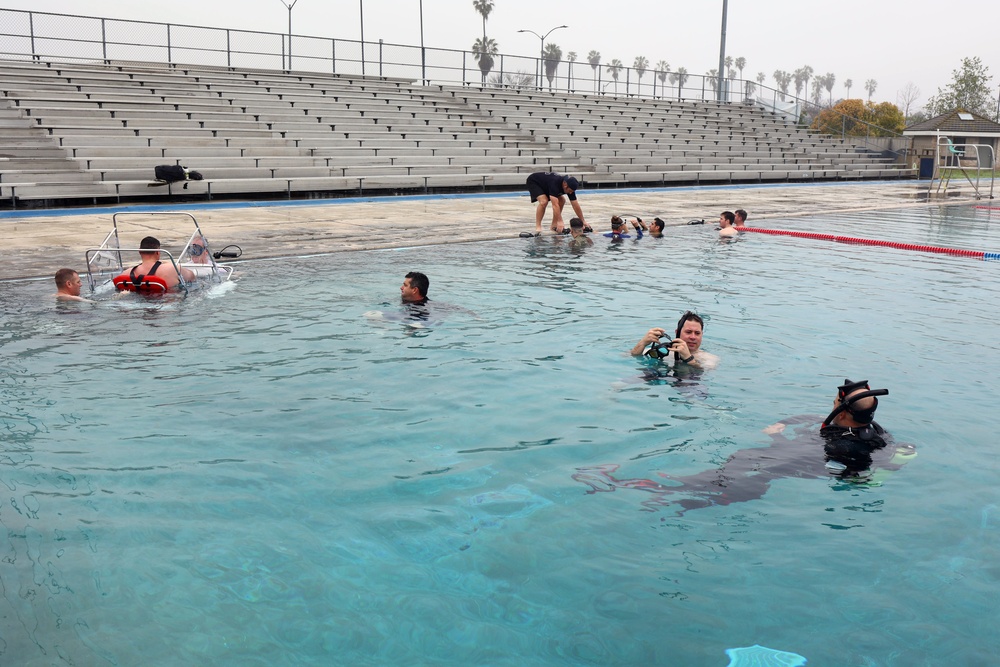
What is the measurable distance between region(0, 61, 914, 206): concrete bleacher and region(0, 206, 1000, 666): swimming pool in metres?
12.7

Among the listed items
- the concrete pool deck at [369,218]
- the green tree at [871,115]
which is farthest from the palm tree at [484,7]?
the concrete pool deck at [369,218]

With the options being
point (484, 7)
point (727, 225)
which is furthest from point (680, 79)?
point (484, 7)

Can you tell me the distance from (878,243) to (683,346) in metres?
10.9

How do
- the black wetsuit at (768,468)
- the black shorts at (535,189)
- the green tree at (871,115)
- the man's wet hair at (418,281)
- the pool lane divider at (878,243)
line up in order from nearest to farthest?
the black wetsuit at (768,468), the man's wet hair at (418,281), the pool lane divider at (878,243), the black shorts at (535,189), the green tree at (871,115)

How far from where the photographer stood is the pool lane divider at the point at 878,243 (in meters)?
14.9

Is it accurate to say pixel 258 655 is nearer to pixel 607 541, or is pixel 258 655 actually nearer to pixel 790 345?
pixel 607 541

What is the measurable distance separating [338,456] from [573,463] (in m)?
1.55

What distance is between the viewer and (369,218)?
60.1 feet

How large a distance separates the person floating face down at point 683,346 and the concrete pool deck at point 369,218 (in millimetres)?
7202

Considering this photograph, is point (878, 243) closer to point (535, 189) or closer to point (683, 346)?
point (535, 189)

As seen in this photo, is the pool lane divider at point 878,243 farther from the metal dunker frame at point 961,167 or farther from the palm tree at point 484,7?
the palm tree at point 484,7

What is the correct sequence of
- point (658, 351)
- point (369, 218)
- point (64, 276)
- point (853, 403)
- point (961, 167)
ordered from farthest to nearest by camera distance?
point (961, 167) < point (369, 218) < point (64, 276) < point (658, 351) < point (853, 403)

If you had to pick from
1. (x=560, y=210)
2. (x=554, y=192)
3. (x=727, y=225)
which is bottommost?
(x=727, y=225)

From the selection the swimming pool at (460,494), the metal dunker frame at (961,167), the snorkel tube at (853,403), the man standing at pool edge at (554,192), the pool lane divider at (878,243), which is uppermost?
the metal dunker frame at (961,167)
